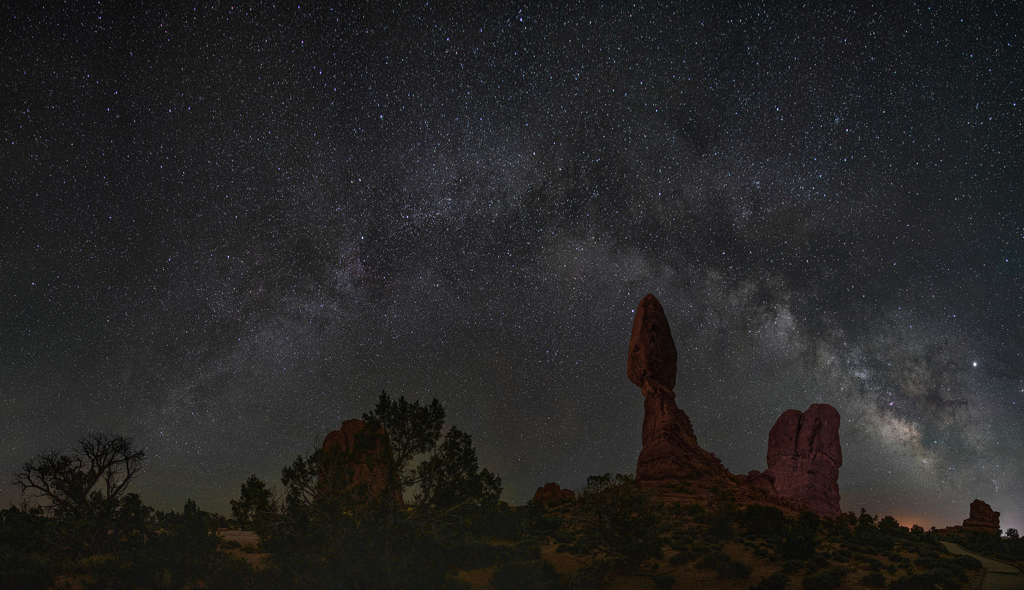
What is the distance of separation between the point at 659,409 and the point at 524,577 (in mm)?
25125

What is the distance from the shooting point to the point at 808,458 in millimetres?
48812

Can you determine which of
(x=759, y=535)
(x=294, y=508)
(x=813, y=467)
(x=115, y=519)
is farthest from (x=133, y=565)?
(x=813, y=467)

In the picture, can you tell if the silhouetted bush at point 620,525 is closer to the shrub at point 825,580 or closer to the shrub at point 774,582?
the shrub at point 774,582

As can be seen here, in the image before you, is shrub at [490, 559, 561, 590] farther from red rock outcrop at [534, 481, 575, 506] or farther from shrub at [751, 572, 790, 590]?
red rock outcrop at [534, 481, 575, 506]

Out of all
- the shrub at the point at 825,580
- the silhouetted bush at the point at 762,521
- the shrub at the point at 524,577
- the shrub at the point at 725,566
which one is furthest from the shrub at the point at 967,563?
the shrub at the point at 524,577

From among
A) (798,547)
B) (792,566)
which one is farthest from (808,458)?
(792,566)

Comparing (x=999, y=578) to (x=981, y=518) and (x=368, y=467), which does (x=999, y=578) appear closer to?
(x=368, y=467)

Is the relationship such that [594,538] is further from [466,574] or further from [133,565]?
[133,565]

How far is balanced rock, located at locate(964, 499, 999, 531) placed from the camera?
171 feet

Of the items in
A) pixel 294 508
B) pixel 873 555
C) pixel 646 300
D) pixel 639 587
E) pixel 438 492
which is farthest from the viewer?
pixel 646 300

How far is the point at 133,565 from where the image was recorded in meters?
18.5

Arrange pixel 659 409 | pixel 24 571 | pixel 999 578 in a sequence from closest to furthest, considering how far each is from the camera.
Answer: pixel 24 571, pixel 999 578, pixel 659 409

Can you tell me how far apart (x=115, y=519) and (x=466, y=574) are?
1686 centimetres

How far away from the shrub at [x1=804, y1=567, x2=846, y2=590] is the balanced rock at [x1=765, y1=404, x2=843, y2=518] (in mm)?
29473
